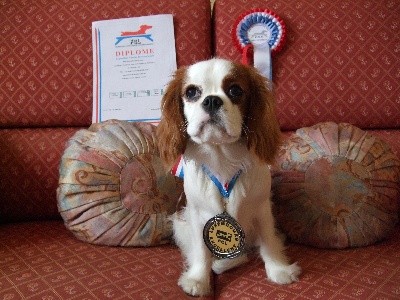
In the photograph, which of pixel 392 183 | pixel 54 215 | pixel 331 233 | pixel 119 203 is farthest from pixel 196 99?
pixel 54 215

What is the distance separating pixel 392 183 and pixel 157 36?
3.49 feet

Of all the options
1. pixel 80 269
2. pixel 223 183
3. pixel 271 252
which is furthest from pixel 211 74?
pixel 80 269

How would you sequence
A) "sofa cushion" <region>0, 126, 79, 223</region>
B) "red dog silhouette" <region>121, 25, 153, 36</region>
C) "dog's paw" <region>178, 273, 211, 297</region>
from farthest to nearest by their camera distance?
"red dog silhouette" <region>121, 25, 153, 36</region> < "sofa cushion" <region>0, 126, 79, 223</region> < "dog's paw" <region>178, 273, 211, 297</region>

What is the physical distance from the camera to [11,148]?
60.7 inches

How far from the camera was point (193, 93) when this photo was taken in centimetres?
100

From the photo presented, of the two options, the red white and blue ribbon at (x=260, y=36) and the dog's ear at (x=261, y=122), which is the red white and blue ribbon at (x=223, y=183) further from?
the red white and blue ribbon at (x=260, y=36)

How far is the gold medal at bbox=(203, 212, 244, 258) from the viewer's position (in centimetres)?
106

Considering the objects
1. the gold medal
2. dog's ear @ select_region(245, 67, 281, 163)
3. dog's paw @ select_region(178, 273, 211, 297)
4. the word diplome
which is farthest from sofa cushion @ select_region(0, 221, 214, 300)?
the word diplome

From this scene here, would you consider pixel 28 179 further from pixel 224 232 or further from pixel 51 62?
pixel 224 232

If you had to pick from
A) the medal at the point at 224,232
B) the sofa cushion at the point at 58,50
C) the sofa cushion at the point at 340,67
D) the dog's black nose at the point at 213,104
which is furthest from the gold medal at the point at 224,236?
the sofa cushion at the point at 58,50

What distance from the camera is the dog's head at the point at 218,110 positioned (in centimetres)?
94

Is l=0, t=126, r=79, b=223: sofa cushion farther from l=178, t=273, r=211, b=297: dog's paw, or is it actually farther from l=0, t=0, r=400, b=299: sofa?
l=178, t=273, r=211, b=297: dog's paw

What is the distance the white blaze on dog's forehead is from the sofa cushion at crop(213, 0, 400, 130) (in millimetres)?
606

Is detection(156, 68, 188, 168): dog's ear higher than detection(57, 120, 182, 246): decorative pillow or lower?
higher
